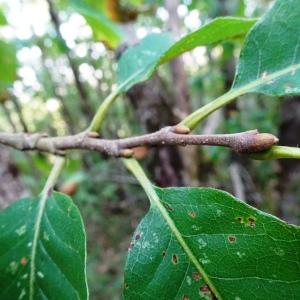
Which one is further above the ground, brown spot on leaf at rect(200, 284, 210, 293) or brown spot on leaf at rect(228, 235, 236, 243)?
brown spot on leaf at rect(228, 235, 236, 243)

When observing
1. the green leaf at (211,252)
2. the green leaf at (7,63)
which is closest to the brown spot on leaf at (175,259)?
the green leaf at (211,252)

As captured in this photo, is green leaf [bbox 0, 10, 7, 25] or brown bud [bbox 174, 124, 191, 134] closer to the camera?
brown bud [bbox 174, 124, 191, 134]

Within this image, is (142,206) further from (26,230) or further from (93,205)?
(26,230)

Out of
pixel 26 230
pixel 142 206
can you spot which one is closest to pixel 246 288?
pixel 26 230

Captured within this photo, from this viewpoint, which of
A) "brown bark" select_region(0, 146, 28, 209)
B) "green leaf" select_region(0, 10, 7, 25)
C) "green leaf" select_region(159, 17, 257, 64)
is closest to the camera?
"green leaf" select_region(159, 17, 257, 64)

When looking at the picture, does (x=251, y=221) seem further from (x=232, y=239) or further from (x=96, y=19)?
(x=96, y=19)

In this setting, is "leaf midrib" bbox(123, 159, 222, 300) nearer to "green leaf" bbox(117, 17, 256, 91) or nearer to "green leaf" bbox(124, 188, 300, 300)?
"green leaf" bbox(124, 188, 300, 300)

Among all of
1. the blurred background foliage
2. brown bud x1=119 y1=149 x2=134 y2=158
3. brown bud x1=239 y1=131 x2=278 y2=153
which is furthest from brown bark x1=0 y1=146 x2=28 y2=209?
brown bud x1=239 y1=131 x2=278 y2=153
